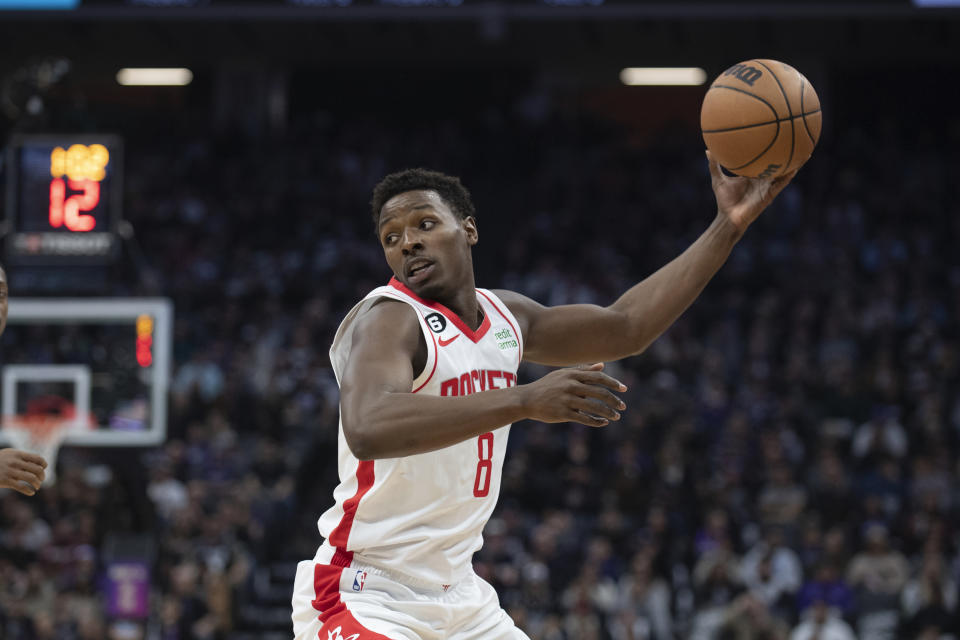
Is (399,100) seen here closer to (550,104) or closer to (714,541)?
(550,104)

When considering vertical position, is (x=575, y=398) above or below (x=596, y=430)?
above

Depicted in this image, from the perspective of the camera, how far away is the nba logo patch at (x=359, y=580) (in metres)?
3.60

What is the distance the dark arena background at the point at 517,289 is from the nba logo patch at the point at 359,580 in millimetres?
7221

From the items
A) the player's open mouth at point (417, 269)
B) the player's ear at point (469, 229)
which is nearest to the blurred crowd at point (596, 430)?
the player's ear at point (469, 229)

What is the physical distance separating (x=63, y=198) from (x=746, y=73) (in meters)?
7.34

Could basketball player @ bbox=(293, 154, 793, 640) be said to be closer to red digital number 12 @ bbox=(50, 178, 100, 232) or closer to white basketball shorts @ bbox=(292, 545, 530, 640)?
white basketball shorts @ bbox=(292, 545, 530, 640)

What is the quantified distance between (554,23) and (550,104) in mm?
2537

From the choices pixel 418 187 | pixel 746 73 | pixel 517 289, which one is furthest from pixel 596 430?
pixel 418 187

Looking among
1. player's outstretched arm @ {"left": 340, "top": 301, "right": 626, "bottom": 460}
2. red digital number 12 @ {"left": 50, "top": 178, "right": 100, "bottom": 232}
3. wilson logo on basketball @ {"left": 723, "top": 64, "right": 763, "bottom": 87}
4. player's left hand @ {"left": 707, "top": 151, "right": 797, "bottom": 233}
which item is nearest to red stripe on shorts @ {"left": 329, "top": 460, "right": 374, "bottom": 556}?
player's outstretched arm @ {"left": 340, "top": 301, "right": 626, "bottom": 460}

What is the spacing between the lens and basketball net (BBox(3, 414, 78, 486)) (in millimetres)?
10234

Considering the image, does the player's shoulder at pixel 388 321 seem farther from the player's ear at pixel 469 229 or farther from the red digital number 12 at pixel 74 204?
the red digital number 12 at pixel 74 204

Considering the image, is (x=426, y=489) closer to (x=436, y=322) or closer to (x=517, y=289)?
(x=436, y=322)

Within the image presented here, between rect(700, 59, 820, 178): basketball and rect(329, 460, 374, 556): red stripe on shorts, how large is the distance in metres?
1.66

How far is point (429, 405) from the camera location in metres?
3.14
